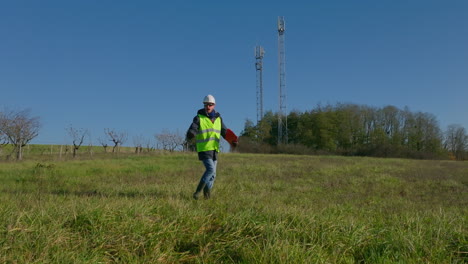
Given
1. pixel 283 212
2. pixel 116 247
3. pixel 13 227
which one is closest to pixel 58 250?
pixel 116 247

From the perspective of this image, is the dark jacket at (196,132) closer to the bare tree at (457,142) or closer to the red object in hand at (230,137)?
the red object in hand at (230,137)

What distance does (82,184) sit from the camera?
8820 mm

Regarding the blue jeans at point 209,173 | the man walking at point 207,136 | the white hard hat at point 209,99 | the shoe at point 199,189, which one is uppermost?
the white hard hat at point 209,99

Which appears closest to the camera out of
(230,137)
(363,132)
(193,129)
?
(193,129)

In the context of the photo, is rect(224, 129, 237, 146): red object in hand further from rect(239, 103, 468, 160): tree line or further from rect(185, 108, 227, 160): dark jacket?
rect(239, 103, 468, 160): tree line

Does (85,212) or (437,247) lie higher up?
(85,212)

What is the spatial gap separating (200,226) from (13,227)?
1.76m

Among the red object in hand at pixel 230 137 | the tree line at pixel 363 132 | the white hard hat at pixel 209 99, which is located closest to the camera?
the white hard hat at pixel 209 99

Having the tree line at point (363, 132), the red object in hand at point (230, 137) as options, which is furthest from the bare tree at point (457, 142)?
the red object in hand at point (230, 137)

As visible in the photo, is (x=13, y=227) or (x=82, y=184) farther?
(x=82, y=184)

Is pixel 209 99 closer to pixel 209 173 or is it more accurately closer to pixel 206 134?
pixel 206 134

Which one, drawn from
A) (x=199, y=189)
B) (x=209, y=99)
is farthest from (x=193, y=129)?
(x=199, y=189)

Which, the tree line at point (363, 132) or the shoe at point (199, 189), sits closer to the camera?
the shoe at point (199, 189)

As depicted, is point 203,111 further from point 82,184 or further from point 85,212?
point 82,184
